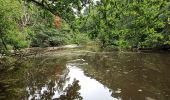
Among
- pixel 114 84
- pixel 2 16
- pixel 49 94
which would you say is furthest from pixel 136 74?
pixel 2 16

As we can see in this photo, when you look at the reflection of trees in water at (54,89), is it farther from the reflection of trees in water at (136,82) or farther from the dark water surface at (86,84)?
the reflection of trees in water at (136,82)

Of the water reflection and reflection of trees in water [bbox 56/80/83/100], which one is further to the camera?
the water reflection

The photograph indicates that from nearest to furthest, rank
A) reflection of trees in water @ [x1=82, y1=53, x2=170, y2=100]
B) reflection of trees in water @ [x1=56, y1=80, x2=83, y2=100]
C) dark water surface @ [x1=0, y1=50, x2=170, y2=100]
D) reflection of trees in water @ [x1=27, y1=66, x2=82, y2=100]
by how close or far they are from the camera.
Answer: reflection of trees in water @ [x1=56, y1=80, x2=83, y2=100], reflection of trees in water @ [x1=27, y1=66, x2=82, y2=100], dark water surface @ [x1=0, y1=50, x2=170, y2=100], reflection of trees in water @ [x1=82, y1=53, x2=170, y2=100]

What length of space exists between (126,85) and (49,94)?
5.27 metres

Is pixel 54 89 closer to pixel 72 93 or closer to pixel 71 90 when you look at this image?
pixel 71 90

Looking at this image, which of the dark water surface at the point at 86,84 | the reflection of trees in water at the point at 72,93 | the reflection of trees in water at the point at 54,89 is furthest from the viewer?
the dark water surface at the point at 86,84

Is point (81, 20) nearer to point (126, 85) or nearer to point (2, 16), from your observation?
point (126, 85)

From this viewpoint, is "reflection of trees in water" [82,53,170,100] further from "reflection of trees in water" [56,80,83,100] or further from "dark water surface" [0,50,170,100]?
"reflection of trees in water" [56,80,83,100]

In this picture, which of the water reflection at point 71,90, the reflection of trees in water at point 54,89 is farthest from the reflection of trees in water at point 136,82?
the reflection of trees in water at point 54,89

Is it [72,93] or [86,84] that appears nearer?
[72,93]

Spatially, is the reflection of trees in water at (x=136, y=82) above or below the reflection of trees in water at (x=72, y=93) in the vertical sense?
below

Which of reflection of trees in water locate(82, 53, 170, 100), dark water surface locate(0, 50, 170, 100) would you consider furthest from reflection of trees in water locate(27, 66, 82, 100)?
reflection of trees in water locate(82, 53, 170, 100)

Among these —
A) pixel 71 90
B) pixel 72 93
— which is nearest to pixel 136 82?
pixel 71 90

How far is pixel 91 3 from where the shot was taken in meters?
12.0
